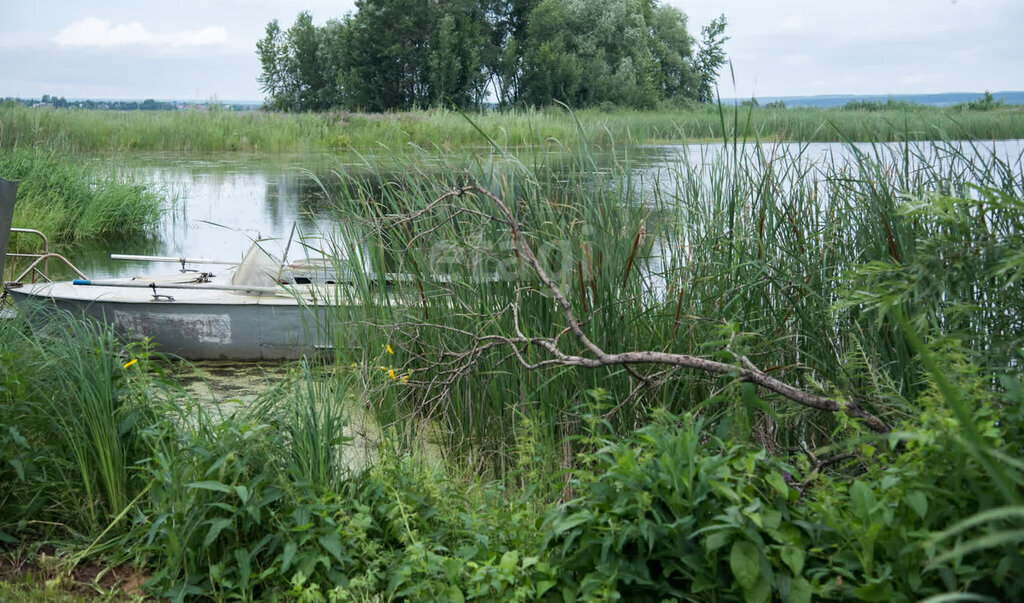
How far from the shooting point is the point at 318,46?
4316 centimetres

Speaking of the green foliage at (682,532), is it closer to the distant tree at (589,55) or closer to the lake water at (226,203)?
the lake water at (226,203)

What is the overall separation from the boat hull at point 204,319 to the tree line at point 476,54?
28.7 meters

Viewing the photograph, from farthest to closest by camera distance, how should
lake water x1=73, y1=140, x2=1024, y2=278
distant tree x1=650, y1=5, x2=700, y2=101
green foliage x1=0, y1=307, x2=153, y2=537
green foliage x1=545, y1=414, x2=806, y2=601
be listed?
distant tree x1=650, y1=5, x2=700, y2=101
lake water x1=73, y1=140, x2=1024, y2=278
green foliage x1=0, y1=307, x2=153, y2=537
green foliage x1=545, y1=414, x2=806, y2=601

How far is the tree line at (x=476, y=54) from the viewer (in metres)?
36.2

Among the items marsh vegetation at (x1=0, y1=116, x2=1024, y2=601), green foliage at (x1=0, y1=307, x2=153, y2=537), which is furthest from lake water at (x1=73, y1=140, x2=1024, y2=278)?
green foliage at (x1=0, y1=307, x2=153, y2=537)

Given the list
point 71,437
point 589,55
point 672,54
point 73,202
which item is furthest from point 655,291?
point 672,54

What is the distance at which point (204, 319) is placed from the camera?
5988 millimetres

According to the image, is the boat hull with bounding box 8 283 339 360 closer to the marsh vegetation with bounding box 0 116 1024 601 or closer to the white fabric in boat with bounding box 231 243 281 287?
the white fabric in boat with bounding box 231 243 281 287

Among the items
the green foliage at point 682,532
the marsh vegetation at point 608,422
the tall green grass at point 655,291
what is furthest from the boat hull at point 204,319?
the green foliage at point 682,532

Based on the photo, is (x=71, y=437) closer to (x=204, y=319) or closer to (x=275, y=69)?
(x=204, y=319)

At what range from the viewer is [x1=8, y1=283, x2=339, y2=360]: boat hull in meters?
5.92

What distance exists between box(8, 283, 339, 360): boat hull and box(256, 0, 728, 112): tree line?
28654 millimetres

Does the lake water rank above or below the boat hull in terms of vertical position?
above

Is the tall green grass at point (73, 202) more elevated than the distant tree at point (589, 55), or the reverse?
the distant tree at point (589, 55)
